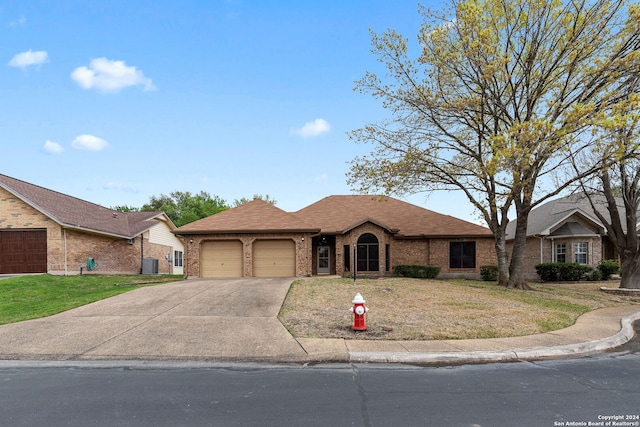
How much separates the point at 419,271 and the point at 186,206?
153 feet

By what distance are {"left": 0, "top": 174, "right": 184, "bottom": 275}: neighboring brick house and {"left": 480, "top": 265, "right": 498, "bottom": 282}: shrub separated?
21.0m

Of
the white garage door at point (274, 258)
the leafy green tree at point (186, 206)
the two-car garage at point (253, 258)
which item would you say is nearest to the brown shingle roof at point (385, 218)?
the white garage door at point (274, 258)

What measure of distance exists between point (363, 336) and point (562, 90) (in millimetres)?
14636

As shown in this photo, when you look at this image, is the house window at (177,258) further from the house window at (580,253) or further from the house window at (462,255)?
the house window at (580,253)

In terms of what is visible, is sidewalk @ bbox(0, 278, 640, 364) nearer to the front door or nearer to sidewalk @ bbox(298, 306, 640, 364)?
sidewalk @ bbox(298, 306, 640, 364)

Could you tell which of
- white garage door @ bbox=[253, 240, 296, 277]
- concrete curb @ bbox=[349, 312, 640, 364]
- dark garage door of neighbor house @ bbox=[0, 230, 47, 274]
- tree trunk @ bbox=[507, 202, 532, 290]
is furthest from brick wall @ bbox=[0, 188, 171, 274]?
tree trunk @ bbox=[507, 202, 532, 290]

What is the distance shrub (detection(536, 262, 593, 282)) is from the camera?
85.1 ft

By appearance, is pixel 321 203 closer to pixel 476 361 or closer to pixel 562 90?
pixel 562 90

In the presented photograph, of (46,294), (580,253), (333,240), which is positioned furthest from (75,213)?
(580,253)

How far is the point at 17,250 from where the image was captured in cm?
2186

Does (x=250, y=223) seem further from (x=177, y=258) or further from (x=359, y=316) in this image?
(x=177, y=258)

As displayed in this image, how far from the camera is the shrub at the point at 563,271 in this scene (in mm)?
25953

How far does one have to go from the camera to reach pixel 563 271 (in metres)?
26.1

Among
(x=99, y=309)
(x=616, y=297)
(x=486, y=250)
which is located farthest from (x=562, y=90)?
(x=99, y=309)
